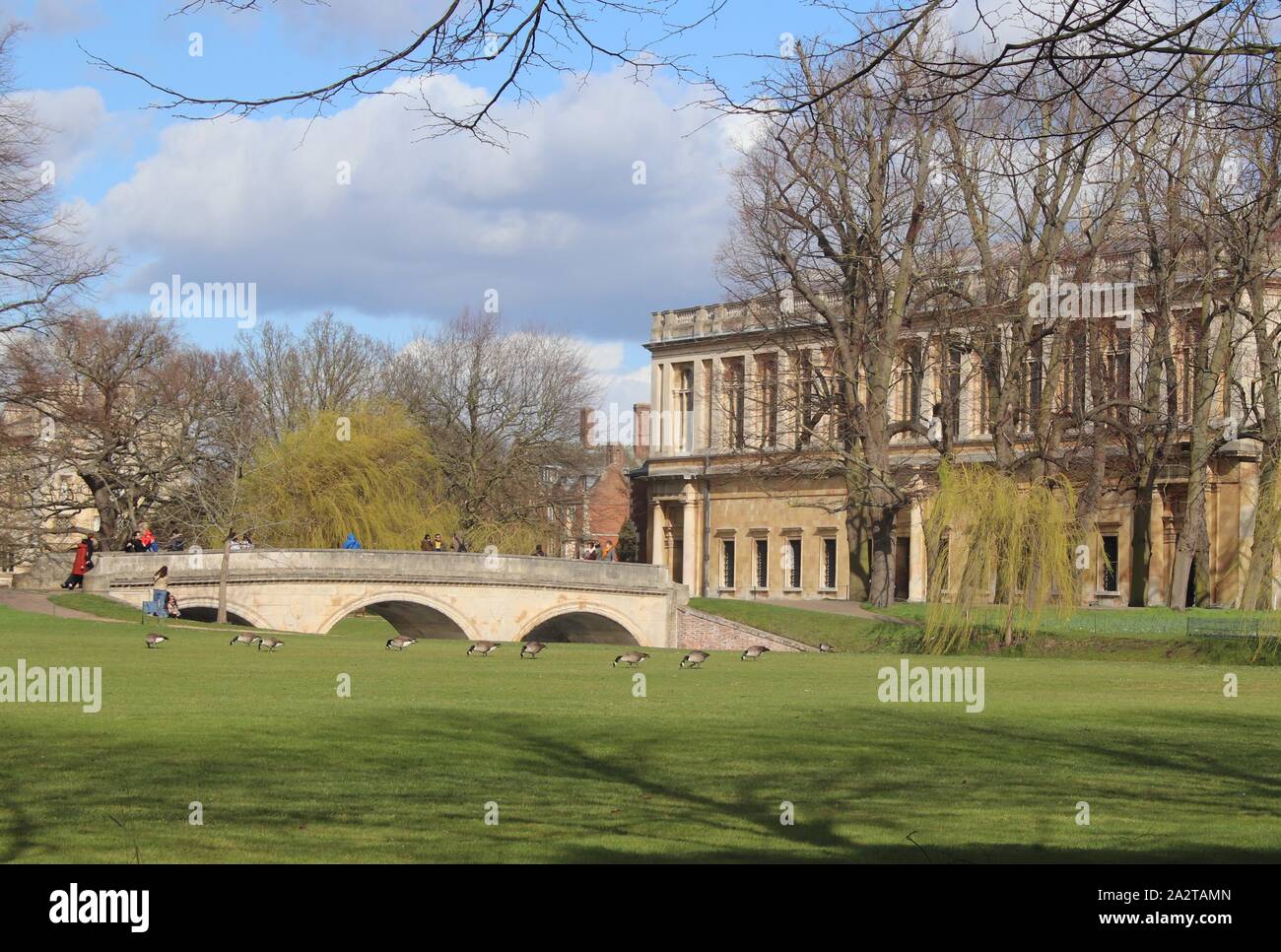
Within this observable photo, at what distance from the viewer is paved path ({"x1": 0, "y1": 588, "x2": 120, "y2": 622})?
43213 millimetres

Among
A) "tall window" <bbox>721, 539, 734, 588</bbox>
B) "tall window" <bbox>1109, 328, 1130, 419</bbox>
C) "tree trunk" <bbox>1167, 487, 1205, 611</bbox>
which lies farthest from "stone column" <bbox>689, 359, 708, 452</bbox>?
"tree trunk" <bbox>1167, 487, 1205, 611</bbox>

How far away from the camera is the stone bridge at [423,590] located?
49375mm

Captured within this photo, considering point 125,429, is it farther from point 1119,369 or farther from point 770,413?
point 1119,369

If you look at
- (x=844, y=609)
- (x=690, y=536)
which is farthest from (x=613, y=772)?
(x=690, y=536)

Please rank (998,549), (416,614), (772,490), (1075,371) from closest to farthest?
(998,549)
(1075,371)
(416,614)
(772,490)

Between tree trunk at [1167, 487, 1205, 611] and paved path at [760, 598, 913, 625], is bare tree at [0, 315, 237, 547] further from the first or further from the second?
tree trunk at [1167, 487, 1205, 611]

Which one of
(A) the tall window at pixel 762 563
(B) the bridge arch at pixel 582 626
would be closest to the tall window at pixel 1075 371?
(B) the bridge arch at pixel 582 626

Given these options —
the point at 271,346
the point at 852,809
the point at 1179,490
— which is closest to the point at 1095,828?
the point at 852,809

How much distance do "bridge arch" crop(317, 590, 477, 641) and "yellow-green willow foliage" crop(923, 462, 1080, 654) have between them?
57.4ft

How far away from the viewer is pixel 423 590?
5316cm

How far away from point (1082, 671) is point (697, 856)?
81.9 feet

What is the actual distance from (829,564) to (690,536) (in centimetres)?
803
